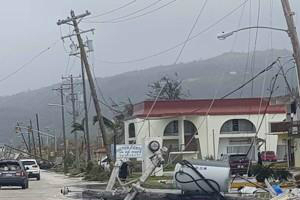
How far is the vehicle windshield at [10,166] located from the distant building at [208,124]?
3964 centimetres

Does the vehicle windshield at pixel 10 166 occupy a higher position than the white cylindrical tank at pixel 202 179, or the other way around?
the vehicle windshield at pixel 10 166

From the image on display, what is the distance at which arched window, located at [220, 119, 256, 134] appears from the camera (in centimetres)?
8544

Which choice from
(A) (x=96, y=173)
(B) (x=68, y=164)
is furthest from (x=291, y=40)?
(B) (x=68, y=164)

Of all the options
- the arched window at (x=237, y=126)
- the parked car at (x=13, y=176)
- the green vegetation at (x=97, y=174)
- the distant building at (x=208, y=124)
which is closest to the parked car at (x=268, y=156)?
the distant building at (x=208, y=124)

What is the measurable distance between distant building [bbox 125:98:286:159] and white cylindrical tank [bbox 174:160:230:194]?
68.0 metres

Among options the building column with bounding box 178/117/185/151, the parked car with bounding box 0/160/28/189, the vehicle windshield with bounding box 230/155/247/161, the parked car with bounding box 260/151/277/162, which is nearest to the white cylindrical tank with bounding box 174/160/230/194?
the parked car with bounding box 0/160/28/189

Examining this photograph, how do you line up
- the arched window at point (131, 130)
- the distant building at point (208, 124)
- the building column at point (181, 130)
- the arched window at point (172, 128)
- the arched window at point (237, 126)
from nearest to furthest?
the distant building at point (208, 124), the building column at point (181, 130), the arched window at point (237, 126), the arched window at point (131, 130), the arched window at point (172, 128)

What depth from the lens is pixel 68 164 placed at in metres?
92.9

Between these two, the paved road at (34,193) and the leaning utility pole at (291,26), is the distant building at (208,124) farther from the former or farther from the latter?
the leaning utility pole at (291,26)

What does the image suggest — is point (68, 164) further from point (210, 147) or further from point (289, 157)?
point (289, 157)

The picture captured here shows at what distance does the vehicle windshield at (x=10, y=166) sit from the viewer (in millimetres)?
41338

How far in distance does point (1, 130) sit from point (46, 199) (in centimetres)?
16136

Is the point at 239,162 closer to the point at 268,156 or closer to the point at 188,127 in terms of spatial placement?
the point at 268,156

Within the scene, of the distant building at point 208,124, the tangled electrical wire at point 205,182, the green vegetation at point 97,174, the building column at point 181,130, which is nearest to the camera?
the tangled electrical wire at point 205,182
